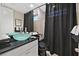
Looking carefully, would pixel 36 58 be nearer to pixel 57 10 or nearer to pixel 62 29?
pixel 62 29

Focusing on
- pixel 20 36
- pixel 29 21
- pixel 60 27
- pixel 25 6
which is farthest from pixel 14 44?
pixel 60 27

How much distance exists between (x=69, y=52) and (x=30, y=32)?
0.58 m

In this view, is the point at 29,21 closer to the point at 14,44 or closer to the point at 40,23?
the point at 40,23

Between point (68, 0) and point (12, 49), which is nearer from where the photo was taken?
point (12, 49)

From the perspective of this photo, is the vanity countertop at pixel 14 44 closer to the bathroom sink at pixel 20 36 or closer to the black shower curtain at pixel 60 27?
the bathroom sink at pixel 20 36

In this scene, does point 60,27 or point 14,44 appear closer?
point 14,44

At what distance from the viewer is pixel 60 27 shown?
5.28 ft

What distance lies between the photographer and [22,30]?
63.7 inches

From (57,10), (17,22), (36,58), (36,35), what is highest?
(57,10)

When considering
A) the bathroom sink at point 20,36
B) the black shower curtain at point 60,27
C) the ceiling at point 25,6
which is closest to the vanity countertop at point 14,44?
the bathroom sink at point 20,36

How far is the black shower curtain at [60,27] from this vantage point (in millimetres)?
1587

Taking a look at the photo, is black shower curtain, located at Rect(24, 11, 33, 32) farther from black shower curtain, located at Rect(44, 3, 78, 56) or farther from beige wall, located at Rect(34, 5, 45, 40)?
black shower curtain, located at Rect(44, 3, 78, 56)

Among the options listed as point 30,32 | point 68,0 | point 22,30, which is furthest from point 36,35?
point 68,0

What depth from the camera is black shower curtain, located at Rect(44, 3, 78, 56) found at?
5.21 feet
